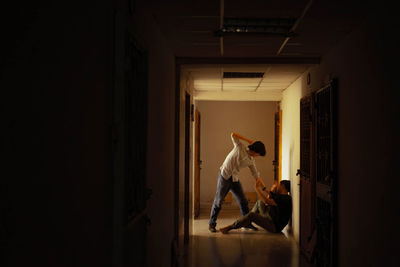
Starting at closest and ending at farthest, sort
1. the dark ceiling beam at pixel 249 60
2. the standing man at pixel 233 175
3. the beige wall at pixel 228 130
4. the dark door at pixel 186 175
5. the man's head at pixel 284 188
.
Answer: the dark ceiling beam at pixel 249 60 < the dark door at pixel 186 175 < the man's head at pixel 284 188 < the standing man at pixel 233 175 < the beige wall at pixel 228 130

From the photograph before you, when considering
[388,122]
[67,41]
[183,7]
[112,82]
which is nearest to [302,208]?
[388,122]

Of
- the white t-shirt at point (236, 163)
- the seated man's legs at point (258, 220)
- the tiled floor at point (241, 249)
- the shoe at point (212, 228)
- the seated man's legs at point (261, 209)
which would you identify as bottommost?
the tiled floor at point (241, 249)

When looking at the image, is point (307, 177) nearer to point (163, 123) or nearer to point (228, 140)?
point (163, 123)

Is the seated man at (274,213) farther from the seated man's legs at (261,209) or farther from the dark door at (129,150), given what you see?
the dark door at (129,150)

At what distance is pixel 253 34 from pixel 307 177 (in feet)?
7.58

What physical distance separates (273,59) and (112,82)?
3.17 meters

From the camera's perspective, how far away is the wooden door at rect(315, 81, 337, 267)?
4.04 meters

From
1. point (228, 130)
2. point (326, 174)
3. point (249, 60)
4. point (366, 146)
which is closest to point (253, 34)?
point (249, 60)

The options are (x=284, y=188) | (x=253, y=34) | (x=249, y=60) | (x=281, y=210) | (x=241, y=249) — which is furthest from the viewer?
(x=284, y=188)

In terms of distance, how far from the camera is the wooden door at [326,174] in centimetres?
404

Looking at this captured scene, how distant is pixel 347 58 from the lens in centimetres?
373

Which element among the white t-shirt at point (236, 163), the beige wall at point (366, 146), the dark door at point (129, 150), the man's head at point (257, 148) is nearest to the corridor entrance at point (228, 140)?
the white t-shirt at point (236, 163)

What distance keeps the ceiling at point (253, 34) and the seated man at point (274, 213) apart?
192cm

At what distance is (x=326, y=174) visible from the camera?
4.46 metres
